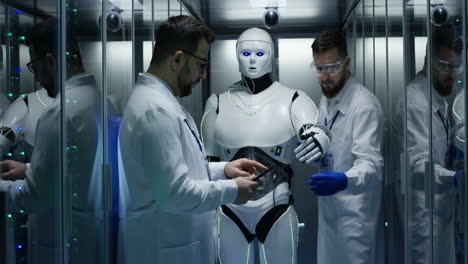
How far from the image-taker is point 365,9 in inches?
169

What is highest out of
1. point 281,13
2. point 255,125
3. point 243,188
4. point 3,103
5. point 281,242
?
point 281,13

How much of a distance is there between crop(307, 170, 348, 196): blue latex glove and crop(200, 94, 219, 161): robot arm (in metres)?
0.73

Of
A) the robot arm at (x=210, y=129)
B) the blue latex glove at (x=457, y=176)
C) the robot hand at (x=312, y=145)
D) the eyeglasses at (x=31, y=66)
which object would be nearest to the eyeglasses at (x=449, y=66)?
the blue latex glove at (x=457, y=176)

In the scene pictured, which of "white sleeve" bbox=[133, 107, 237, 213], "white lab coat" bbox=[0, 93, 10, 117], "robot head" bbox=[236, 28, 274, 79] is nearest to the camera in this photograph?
"white lab coat" bbox=[0, 93, 10, 117]

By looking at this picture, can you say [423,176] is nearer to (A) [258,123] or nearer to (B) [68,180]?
(A) [258,123]

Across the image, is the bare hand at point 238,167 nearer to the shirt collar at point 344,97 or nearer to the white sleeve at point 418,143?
the white sleeve at point 418,143

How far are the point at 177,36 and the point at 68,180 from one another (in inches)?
28.9

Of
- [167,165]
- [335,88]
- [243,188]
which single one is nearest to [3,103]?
[167,165]

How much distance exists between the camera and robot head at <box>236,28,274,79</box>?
3.70m

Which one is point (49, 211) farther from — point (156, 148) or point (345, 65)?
point (345, 65)

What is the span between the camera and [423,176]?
291cm

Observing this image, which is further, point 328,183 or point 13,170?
point 328,183

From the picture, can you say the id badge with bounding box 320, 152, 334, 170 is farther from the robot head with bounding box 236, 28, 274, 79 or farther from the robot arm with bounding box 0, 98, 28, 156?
the robot arm with bounding box 0, 98, 28, 156

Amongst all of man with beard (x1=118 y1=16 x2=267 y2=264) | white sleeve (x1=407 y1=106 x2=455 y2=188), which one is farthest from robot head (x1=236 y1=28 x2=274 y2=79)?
man with beard (x1=118 y1=16 x2=267 y2=264)
